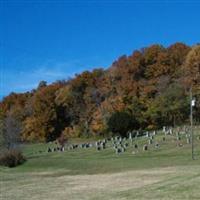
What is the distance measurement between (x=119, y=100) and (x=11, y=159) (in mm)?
48226

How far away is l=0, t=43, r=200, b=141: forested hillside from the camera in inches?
3733

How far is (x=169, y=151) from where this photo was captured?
176ft

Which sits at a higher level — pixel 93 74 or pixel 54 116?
pixel 93 74

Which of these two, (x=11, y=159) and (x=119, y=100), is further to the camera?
(x=119, y=100)

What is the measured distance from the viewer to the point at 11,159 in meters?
54.5

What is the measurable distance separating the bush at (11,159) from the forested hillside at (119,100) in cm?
3774

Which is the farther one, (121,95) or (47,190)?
(121,95)

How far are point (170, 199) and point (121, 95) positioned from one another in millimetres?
85731

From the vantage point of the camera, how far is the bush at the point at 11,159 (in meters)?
54.2

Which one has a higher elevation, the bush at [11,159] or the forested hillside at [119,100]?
the forested hillside at [119,100]

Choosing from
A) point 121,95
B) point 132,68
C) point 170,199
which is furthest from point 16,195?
point 132,68

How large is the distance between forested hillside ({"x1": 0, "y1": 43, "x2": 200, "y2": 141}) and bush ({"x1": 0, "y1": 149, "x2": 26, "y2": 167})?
3774cm

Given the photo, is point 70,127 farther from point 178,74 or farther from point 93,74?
point 178,74

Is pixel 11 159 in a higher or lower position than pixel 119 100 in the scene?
lower
